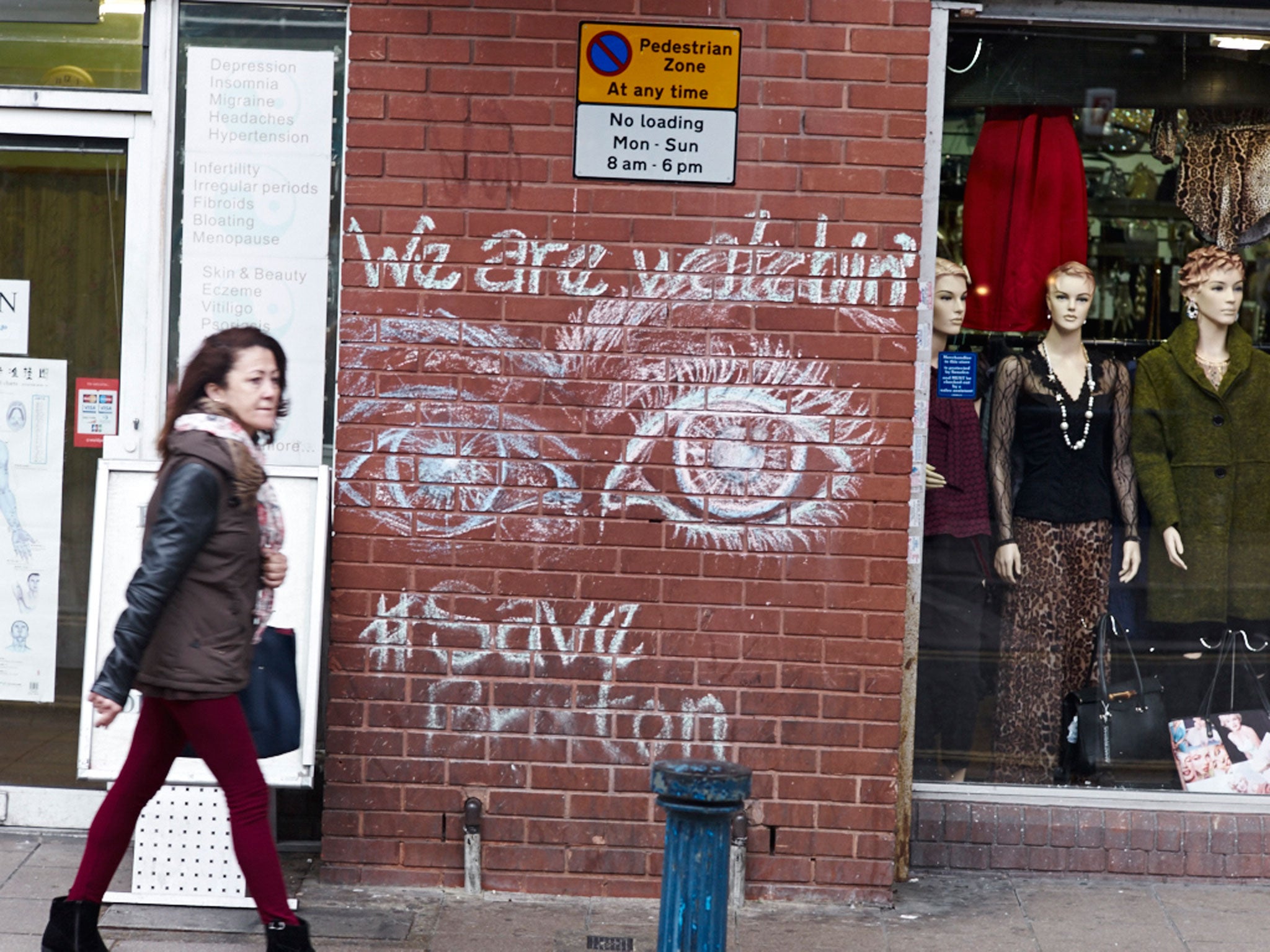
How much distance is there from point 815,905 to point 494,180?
2.75 m

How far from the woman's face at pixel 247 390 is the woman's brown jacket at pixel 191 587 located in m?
0.16

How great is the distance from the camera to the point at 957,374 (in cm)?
583

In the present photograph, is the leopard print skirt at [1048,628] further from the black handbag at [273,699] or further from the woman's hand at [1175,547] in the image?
the black handbag at [273,699]

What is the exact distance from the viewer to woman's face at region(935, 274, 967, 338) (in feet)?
19.0

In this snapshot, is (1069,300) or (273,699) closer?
(273,699)

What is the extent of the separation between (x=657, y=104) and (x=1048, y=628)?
2538mm

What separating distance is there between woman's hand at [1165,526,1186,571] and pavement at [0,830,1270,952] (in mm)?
1221

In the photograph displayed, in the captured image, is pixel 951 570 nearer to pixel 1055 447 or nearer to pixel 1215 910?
pixel 1055 447

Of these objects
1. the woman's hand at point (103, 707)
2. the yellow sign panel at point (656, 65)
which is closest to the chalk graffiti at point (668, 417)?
the yellow sign panel at point (656, 65)

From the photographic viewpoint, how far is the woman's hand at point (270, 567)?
4.25 m

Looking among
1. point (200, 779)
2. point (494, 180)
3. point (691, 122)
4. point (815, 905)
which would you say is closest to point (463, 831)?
point (200, 779)

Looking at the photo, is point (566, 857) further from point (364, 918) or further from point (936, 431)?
point (936, 431)

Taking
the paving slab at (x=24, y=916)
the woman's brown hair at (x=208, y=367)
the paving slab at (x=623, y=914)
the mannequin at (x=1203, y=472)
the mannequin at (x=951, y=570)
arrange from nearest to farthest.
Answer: the woman's brown hair at (x=208, y=367) → the paving slab at (x=24, y=916) → the paving slab at (x=623, y=914) → the mannequin at (x=951, y=570) → the mannequin at (x=1203, y=472)

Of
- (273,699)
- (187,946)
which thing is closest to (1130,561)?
(273,699)
